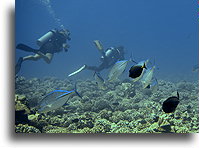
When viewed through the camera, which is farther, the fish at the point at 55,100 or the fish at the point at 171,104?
the fish at the point at 55,100

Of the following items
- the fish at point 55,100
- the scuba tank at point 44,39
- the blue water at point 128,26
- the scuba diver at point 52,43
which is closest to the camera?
the fish at point 55,100

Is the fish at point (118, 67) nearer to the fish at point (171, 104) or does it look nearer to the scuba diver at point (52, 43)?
the fish at point (171, 104)

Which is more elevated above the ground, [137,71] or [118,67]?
[118,67]

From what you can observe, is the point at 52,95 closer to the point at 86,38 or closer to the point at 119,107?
the point at 119,107

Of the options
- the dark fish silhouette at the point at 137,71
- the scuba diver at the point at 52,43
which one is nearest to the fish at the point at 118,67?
the dark fish silhouette at the point at 137,71

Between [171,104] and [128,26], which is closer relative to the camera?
[171,104]

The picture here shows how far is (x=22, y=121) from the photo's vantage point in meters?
2.76

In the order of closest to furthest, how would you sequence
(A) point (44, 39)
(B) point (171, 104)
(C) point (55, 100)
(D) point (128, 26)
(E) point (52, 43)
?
(B) point (171, 104) → (C) point (55, 100) → (A) point (44, 39) → (E) point (52, 43) → (D) point (128, 26)

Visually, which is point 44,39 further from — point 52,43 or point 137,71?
point 137,71

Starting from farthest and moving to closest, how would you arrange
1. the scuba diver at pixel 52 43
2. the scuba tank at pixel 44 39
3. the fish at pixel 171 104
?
the scuba diver at pixel 52 43, the scuba tank at pixel 44 39, the fish at pixel 171 104

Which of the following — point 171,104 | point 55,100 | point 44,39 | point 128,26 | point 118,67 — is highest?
point 128,26

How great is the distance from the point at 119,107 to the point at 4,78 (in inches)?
95.6

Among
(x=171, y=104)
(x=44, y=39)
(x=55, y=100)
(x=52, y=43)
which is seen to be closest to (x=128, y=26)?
(x=52, y=43)

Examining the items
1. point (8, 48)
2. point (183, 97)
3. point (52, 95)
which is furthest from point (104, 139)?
point (183, 97)
